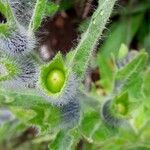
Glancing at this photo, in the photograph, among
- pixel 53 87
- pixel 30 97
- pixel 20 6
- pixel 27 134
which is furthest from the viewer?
pixel 27 134

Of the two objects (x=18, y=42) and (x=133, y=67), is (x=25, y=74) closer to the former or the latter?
(x=18, y=42)

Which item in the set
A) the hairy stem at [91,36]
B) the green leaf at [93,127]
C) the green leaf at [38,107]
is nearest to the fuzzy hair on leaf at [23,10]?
the hairy stem at [91,36]

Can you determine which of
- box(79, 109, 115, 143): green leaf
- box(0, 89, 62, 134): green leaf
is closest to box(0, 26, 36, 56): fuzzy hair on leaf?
box(0, 89, 62, 134): green leaf

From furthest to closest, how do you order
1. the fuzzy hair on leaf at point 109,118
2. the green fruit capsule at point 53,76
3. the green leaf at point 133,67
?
the green leaf at point 133,67
the fuzzy hair on leaf at point 109,118
the green fruit capsule at point 53,76

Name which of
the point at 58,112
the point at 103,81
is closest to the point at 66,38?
the point at 103,81

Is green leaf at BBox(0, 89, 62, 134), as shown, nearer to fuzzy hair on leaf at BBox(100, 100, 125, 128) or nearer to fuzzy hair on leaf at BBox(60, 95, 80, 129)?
fuzzy hair on leaf at BBox(60, 95, 80, 129)

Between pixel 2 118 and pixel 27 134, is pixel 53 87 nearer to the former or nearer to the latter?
pixel 2 118

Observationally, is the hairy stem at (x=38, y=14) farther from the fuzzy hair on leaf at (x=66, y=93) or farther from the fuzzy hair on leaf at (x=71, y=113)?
the fuzzy hair on leaf at (x=71, y=113)
